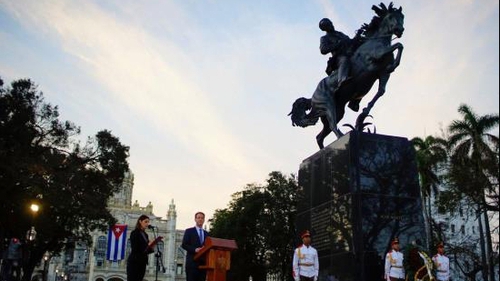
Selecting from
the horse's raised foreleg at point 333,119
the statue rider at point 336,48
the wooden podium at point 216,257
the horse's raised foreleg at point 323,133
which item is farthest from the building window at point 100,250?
the wooden podium at point 216,257

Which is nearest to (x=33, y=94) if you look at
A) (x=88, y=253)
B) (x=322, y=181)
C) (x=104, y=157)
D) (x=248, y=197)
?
(x=104, y=157)

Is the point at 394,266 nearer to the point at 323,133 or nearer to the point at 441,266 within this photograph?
the point at 441,266

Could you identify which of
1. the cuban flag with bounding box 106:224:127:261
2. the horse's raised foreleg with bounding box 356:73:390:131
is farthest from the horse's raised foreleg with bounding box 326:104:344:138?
the cuban flag with bounding box 106:224:127:261

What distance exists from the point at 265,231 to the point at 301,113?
29575 mm

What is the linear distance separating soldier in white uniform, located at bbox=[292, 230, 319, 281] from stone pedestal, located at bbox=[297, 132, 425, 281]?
21cm

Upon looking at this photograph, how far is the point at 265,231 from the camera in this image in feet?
131

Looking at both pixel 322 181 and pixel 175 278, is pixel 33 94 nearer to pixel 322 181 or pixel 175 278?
pixel 322 181

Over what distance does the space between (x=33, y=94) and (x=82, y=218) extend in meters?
8.46

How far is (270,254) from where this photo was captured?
133ft

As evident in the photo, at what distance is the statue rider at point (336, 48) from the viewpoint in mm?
10102

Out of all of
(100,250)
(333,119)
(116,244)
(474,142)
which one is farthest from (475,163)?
(100,250)

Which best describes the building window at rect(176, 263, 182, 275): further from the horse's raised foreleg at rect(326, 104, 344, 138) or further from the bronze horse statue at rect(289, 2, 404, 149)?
the horse's raised foreleg at rect(326, 104, 344, 138)

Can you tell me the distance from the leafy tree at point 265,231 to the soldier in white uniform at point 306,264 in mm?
30169

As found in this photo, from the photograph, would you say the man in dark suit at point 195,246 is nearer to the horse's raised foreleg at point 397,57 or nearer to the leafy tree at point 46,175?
the horse's raised foreleg at point 397,57
